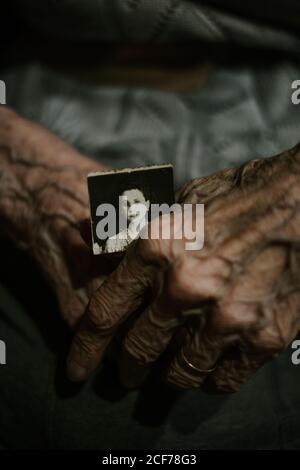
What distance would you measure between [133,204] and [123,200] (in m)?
0.02

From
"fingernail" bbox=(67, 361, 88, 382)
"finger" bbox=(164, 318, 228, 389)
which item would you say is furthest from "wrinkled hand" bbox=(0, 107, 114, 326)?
"finger" bbox=(164, 318, 228, 389)

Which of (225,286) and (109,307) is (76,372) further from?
(225,286)

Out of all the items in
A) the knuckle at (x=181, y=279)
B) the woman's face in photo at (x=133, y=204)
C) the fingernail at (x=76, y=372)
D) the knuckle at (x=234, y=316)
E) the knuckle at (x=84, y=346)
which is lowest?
the fingernail at (x=76, y=372)

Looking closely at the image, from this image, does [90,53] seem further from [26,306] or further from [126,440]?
[126,440]

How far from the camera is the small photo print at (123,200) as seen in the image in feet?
2.67

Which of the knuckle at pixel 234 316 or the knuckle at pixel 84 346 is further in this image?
the knuckle at pixel 84 346

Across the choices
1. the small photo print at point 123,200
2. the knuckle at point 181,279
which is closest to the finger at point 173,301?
the knuckle at point 181,279

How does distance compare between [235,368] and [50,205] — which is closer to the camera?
[235,368]

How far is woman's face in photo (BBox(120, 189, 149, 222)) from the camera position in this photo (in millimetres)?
823

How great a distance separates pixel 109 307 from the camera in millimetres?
819

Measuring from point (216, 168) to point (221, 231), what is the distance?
0.39 m

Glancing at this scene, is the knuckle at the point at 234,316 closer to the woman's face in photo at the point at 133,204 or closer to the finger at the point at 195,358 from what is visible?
the finger at the point at 195,358

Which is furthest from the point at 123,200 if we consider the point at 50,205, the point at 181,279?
the point at 50,205
